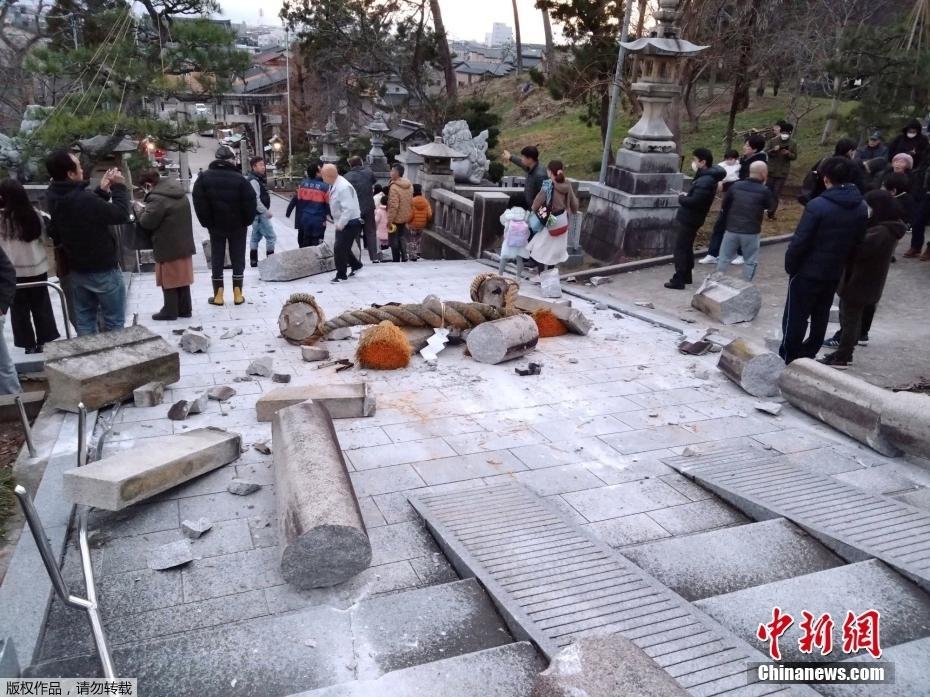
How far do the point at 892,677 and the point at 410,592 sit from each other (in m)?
1.92

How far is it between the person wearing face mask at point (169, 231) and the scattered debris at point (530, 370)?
3.69 m

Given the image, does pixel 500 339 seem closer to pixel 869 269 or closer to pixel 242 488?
pixel 242 488

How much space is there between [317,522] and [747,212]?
22.7 feet

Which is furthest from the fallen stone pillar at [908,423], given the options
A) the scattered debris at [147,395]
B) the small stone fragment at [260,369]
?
the scattered debris at [147,395]

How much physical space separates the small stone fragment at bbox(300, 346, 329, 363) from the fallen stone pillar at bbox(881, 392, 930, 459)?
453 cm

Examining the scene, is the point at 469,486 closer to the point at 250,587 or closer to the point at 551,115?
the point at 250,587

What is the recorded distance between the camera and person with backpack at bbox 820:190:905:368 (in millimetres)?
6328

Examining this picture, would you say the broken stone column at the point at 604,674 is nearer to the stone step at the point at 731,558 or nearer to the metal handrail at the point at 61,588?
the stone step at the point at 731,558

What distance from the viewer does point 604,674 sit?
2.31 m

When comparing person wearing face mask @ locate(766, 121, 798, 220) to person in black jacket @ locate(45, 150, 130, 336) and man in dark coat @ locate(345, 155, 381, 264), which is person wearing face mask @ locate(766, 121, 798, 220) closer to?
Result: man in dark coat @ locate(345, 155, 381, 264)

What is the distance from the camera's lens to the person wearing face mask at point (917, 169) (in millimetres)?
10172

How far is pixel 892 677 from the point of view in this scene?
2.64m

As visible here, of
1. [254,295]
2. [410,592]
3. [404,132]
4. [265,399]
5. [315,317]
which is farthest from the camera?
[404,132]

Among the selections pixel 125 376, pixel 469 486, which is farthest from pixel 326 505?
pixel 125 376
